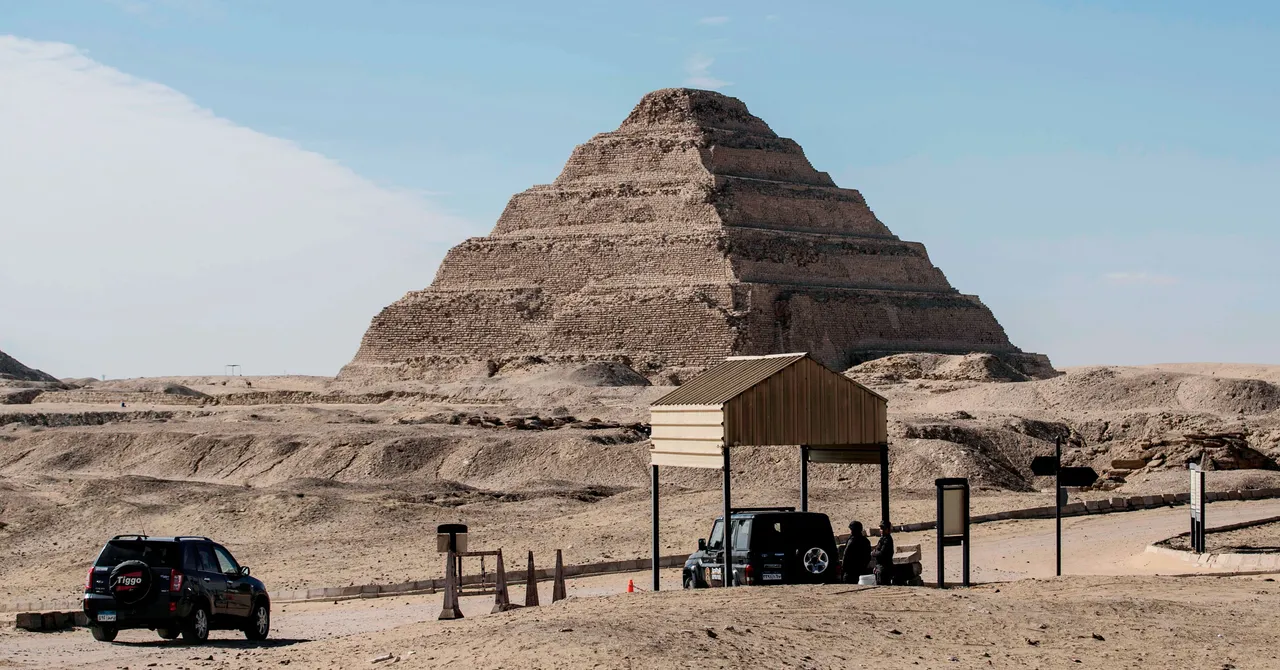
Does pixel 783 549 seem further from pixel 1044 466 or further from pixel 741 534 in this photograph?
pixel 1044 466

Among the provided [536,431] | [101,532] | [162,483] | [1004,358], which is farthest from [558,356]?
[101,532]

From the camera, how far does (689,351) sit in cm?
7944

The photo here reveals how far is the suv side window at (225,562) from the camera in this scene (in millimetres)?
19109

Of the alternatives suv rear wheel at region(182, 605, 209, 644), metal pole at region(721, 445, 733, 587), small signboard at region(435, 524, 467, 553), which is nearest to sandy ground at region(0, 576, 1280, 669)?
suv rear wheel at region(182, 605, 209, 644)

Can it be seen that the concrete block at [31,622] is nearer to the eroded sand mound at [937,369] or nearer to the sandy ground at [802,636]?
the sandy ground at [802,636]

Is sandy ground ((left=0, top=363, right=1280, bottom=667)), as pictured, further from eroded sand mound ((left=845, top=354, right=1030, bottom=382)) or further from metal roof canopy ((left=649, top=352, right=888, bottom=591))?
metal roof canopy ((left=649, top=352, right=888, bottom=591))

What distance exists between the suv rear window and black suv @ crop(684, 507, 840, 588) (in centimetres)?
557

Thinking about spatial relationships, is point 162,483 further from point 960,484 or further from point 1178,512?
point 960,484

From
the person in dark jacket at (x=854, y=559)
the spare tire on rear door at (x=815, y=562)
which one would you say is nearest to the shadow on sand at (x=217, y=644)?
the spare tire on rear door at (x=815, y=562)

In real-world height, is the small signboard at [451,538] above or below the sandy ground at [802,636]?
above

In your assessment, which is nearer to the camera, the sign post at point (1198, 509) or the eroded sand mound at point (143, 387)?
the sign post at point (1198, 509)

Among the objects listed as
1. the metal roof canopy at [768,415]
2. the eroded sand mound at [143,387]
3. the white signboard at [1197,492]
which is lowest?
the white signboard at [1197,492]

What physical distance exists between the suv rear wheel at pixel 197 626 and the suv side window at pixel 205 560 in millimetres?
452

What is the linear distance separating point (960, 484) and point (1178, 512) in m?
13.5
